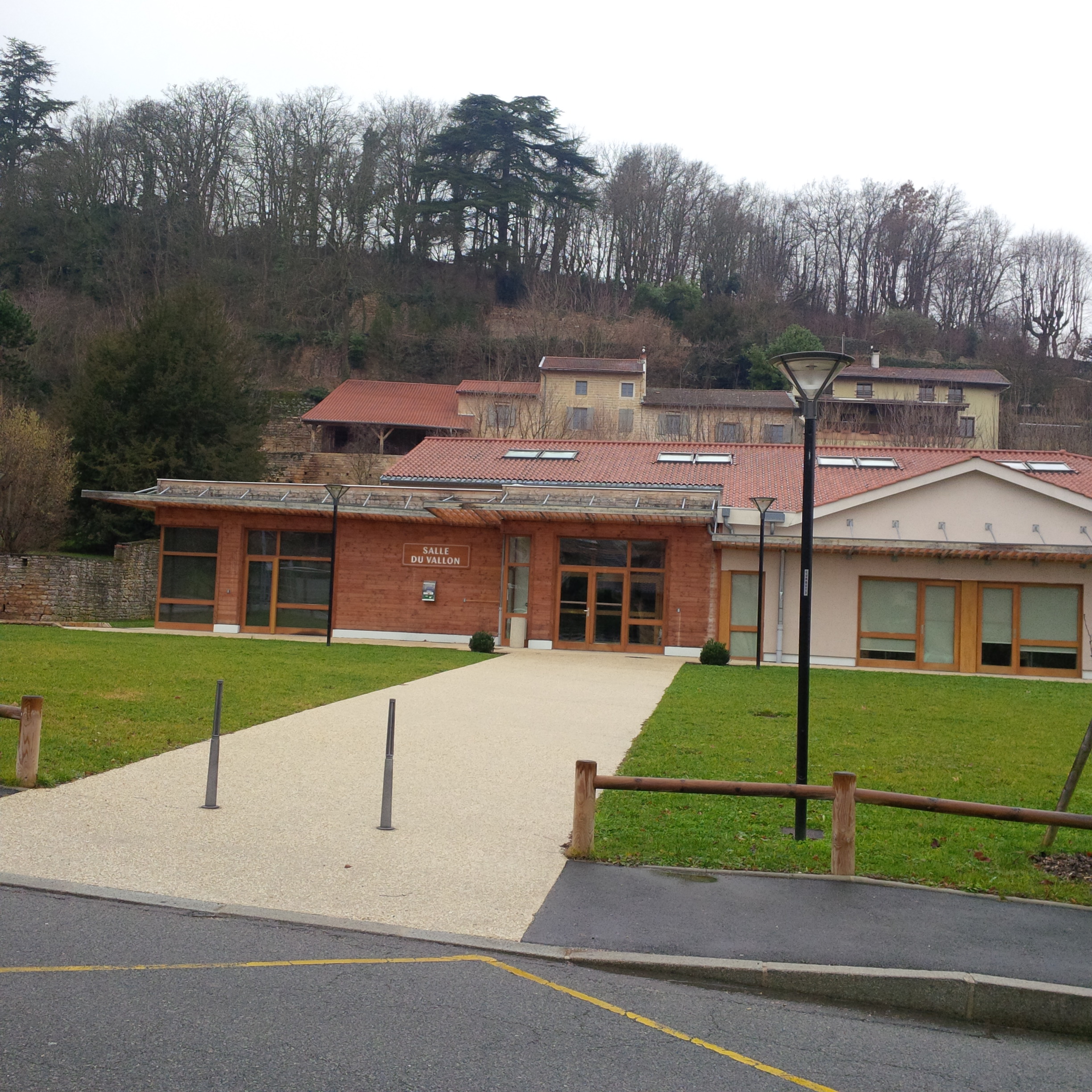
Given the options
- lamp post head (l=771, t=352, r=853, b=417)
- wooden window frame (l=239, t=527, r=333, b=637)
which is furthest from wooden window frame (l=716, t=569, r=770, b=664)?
lamp post head (l=771, t=352, r=853, b=417)

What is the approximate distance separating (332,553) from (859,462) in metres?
15.8

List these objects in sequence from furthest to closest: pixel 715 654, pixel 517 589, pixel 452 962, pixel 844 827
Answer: pixel 517 589, pixel 715 654, pixel 844 827, pixel 452 962

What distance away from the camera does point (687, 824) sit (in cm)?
805

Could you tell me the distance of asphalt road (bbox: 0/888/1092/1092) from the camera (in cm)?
404

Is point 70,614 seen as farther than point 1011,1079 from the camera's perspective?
Yes

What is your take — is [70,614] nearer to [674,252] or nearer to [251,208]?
[251,208]

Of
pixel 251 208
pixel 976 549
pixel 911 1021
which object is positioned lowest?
pixel 911 1021

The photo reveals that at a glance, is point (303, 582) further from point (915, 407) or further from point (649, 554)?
point (915, 407)

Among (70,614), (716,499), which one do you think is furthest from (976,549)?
(70,614)

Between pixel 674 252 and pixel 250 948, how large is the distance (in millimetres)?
72145

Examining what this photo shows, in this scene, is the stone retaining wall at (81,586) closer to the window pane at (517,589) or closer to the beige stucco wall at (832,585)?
the window pane at (517,589)

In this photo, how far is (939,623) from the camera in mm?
25734

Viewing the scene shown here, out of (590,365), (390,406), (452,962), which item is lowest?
(452,962)

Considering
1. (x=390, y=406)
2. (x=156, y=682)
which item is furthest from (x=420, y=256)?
(x=156, y=682)
